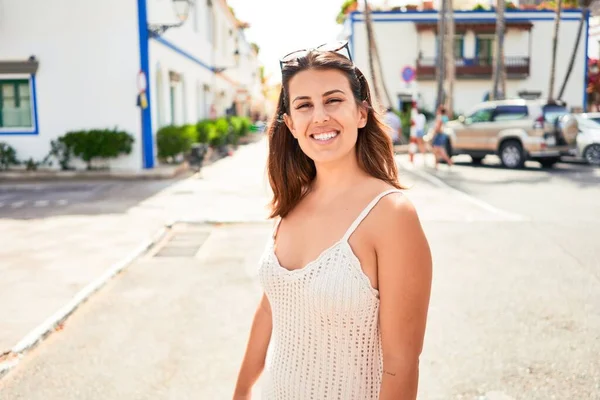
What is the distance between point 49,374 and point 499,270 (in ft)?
14.7

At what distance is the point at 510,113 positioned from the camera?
18.7 metres

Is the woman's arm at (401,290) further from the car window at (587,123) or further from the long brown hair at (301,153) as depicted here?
the car window at (587,123)

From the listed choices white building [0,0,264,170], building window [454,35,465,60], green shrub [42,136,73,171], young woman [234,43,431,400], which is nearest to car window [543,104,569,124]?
white building [0,0,264,170]

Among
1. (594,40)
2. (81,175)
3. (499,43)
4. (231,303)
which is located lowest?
(231,303)

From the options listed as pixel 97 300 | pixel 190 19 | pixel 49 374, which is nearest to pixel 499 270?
pixel 97 300

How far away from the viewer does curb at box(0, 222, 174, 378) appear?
441cm

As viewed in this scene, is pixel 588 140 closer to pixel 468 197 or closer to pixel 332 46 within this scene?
pixel 468 197

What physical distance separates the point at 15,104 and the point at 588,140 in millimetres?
16155

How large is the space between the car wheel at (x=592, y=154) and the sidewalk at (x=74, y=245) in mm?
10424

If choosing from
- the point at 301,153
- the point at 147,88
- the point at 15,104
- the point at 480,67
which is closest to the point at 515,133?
the point at 147,88

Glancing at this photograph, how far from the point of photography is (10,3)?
17.3 meters

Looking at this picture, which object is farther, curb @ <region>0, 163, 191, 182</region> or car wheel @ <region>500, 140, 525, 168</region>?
car wheel @ <region>500, 140, 525, 168</region>

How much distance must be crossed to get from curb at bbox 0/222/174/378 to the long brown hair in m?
2.80

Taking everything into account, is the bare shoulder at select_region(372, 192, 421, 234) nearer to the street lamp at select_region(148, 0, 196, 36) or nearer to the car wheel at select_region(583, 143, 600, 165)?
the street lamp at select_region(148, 0, 196, 36)
